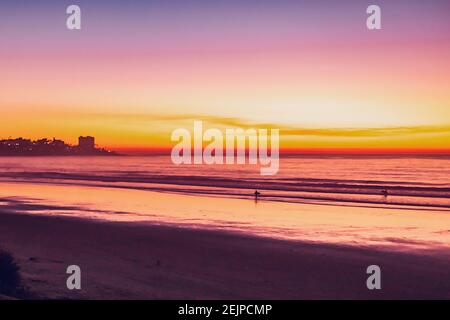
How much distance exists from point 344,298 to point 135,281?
4228mm

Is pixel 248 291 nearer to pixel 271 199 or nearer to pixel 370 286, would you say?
pixel 370 286

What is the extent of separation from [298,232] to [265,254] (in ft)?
14.2

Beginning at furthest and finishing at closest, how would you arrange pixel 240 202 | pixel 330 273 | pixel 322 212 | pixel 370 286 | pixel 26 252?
1. pixel 240 202
2. pixel 322 212
3. pixel 26 252
4. pixel 330 273
5. pixel 370 286

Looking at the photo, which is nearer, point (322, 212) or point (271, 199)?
point (322, 212)

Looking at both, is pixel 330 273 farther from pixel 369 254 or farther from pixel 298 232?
pixel 298 232

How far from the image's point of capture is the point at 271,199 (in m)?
32.5

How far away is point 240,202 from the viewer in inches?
1207

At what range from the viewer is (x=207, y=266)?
505 inches

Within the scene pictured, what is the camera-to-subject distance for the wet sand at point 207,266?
34.1 ft

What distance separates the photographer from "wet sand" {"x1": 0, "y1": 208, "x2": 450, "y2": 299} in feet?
34.1
